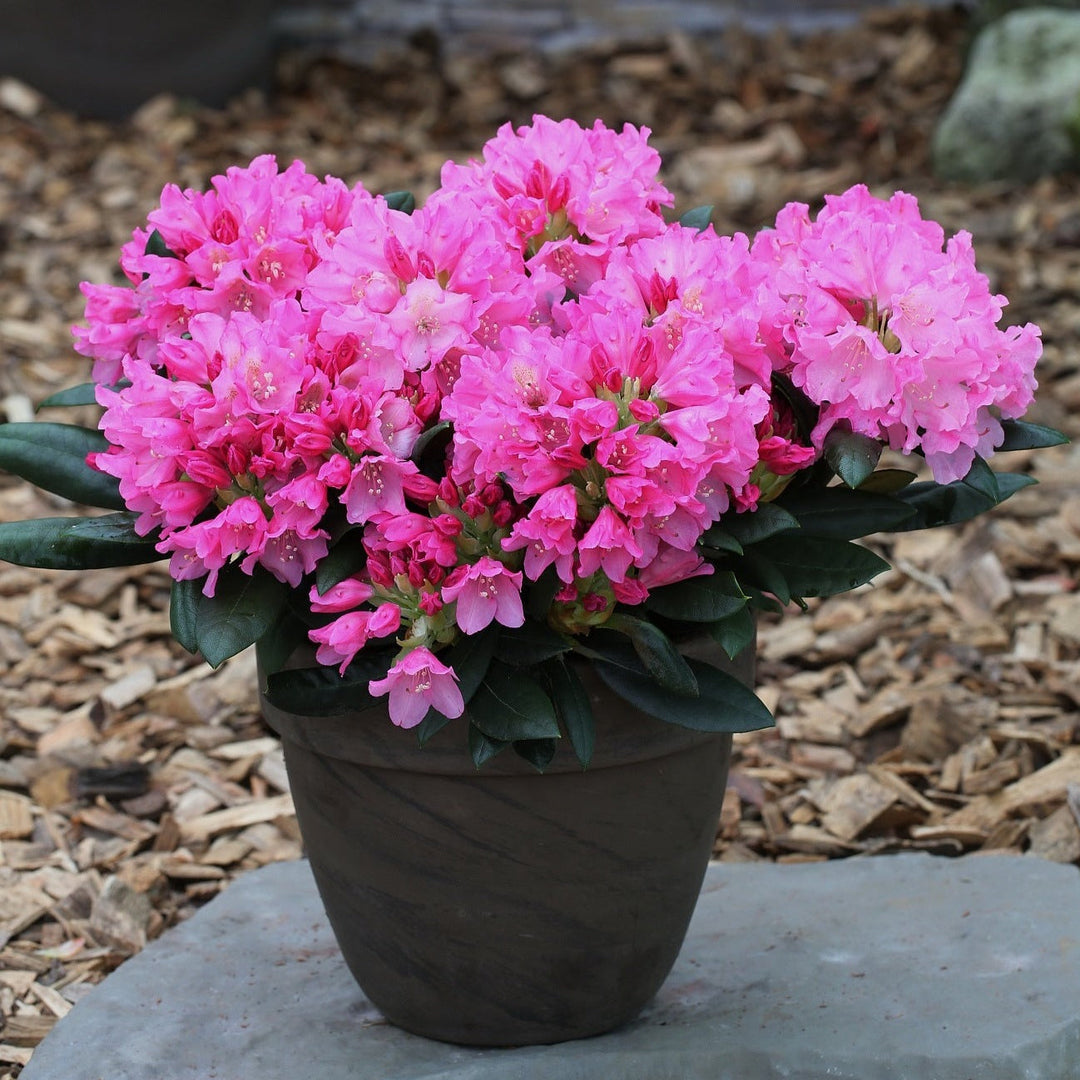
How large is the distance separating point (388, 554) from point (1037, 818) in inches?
58.4

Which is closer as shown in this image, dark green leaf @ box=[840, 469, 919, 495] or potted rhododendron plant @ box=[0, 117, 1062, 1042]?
potted rhododendron plant @ box=[0, 117, 1062, 1042]

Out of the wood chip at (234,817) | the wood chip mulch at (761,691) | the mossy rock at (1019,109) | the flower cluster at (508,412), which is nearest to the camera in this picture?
A: the flower cluster at (508,412)

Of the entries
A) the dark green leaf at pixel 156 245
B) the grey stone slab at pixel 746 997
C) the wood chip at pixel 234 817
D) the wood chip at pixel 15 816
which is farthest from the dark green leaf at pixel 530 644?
the wood chip at pixel 15 816

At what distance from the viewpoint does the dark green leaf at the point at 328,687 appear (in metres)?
1.56

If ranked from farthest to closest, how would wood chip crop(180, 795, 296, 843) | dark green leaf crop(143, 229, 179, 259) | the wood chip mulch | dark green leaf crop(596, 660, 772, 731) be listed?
1. wood chip crop(180, 795, 296, 843)
2. the wood chip mulch
3. dark green leaf crop(143, 229, 179, 259)
4. dark green leaf crop(596, 660, 772, 731)

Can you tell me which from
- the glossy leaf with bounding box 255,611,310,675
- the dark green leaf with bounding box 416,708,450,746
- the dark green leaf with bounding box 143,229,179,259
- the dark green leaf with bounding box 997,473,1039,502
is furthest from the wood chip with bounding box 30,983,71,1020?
the dark green leaf with bounding box 997,473,1039,502

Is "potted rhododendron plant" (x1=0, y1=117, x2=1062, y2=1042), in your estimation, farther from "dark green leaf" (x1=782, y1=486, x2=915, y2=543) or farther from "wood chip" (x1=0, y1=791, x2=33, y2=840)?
"wood chip" (x1=0, y1=791, x2=33, y2=840)

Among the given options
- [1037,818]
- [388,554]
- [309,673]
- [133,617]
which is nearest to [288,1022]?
[309,673]

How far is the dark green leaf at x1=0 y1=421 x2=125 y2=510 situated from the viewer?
1664 mm

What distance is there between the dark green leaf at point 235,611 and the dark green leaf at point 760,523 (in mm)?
455

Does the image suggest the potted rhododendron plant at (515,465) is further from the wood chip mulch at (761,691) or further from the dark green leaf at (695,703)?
the wood chip mulch at (761,691)

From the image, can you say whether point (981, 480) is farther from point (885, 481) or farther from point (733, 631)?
point (733, 631)

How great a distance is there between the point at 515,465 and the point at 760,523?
0.27m

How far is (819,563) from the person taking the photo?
1578 mm
